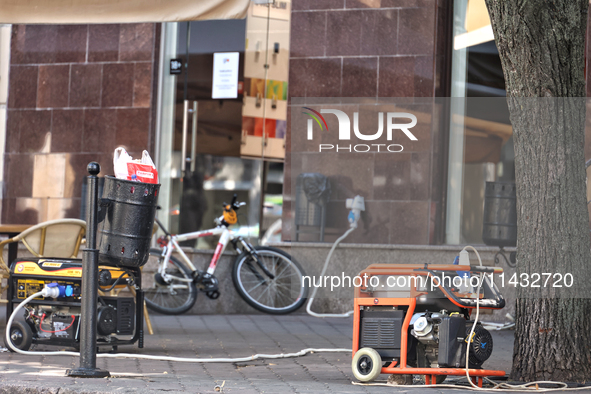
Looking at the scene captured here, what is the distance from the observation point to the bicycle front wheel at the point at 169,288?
348 inches

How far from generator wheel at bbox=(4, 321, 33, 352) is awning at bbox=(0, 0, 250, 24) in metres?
4.63

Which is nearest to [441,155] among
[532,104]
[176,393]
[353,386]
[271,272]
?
[271,272]

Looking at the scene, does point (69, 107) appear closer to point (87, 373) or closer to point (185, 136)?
point (185, 136)

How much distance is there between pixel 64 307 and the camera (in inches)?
233

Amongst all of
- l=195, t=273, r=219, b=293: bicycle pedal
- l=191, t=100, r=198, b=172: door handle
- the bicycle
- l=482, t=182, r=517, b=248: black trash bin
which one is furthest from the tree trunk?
l=191, t=100, r=198, b=172: door handle

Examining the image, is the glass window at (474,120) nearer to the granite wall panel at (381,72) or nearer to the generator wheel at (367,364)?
the granite wall panel at (381,72)

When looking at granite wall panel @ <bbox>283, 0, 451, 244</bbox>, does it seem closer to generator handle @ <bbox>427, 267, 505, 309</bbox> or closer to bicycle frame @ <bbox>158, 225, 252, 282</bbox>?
bicycle frame @ <bbox>158, 225, 252, 282</bbox>

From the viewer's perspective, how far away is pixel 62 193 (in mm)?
10039

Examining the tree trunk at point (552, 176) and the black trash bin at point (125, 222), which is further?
the black trash bin at point (125, 222)

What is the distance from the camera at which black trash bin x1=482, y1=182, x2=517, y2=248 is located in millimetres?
7242

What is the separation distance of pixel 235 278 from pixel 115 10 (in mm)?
3541

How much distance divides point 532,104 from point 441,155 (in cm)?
417

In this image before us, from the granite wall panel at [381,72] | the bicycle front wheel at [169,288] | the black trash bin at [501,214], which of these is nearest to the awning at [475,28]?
the granite wall panel at [381,72]

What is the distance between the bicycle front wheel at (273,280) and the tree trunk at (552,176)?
14.5ft
